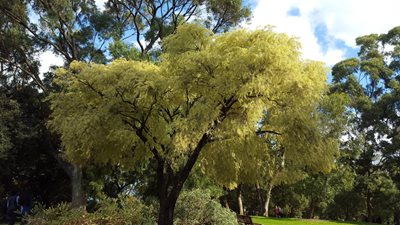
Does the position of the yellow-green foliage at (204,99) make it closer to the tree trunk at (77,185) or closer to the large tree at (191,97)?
the large tree at (191,97)

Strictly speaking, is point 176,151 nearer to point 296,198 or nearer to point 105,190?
point 105,190

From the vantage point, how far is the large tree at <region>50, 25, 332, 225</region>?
1158 centimetres

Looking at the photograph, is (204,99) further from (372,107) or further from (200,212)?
(372,107)

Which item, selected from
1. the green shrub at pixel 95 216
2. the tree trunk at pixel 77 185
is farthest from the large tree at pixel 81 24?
the green shrub at pixel 95 216

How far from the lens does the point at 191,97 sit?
527 inches

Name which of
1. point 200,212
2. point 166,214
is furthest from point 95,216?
point 200,212

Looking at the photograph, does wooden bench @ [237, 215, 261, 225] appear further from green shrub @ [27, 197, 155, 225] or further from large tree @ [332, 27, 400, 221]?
large tree @ [332, 27, 400, 221]

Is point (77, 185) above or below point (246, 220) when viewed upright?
above

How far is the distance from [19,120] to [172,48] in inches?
619

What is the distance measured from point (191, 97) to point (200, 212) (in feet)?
14.0

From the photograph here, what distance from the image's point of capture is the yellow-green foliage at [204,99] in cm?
1160

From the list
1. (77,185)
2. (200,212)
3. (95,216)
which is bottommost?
(95,216)

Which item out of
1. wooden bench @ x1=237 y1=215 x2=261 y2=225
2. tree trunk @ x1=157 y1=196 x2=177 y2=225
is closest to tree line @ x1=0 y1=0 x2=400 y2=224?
tree trunk @ x1=157 y1=196 x2=177 y2=225

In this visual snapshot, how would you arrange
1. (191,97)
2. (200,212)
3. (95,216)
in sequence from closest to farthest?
(191,97) → (95,216) → (200,212)
